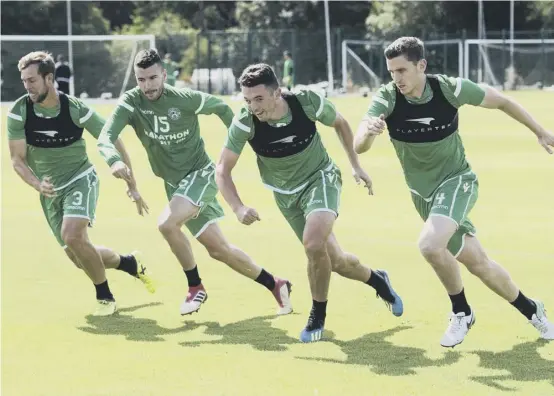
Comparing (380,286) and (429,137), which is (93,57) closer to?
(380,286)

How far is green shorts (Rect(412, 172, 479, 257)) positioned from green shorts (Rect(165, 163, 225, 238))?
6.95ft

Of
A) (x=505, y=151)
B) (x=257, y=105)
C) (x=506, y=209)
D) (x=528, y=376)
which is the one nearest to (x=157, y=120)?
(x=257, y=105)

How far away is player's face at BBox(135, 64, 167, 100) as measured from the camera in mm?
8789

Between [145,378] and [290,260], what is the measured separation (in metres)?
4.85

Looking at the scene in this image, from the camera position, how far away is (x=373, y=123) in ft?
23.2

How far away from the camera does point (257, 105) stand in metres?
7.71

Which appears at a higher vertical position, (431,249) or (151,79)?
(151,79)

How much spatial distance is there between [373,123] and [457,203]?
890mm

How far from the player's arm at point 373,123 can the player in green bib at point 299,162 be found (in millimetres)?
588

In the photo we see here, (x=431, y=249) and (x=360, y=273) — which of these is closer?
(x=431, y=249)

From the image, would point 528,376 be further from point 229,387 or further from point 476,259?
point 229,387

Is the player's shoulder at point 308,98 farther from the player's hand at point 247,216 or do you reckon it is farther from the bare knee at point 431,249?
the bare knee at point 431,249

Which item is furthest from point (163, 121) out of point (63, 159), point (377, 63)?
point (377, 63)

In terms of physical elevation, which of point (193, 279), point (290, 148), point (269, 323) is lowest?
point (269, 323)
